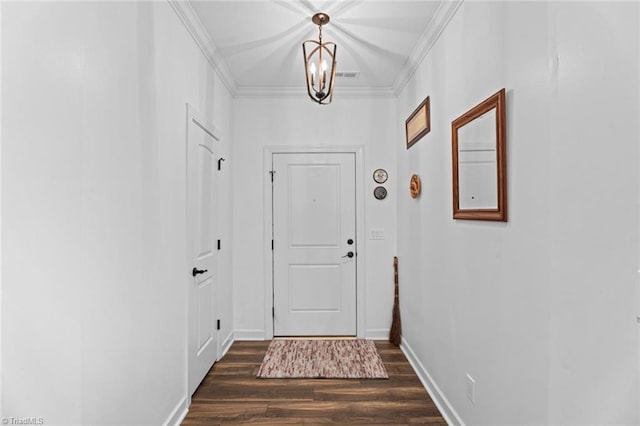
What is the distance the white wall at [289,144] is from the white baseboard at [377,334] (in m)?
0.33

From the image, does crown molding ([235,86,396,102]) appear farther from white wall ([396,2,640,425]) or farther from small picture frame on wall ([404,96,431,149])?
white wall ([396,2,640,425])

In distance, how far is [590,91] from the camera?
1.08 m

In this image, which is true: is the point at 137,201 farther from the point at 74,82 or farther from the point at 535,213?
the point at 535,213

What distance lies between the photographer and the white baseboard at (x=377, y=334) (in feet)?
12.3

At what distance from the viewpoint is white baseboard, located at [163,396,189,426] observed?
2.11m

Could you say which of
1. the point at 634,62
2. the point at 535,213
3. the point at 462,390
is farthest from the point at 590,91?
the point at 462,390

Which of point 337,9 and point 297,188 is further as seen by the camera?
point 297,188

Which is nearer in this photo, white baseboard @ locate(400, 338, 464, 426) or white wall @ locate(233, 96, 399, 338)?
white baseboard @ locate(400, 338, 464, 426)

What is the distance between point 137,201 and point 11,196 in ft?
2.31

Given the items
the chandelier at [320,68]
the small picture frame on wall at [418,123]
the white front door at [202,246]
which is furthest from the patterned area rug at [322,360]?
the chandelier at [320,68]

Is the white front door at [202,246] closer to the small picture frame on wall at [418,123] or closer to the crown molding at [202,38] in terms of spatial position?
the crown molding at [202,38]

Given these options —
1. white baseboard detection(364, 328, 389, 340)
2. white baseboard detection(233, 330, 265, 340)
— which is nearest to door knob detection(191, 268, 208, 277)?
white baseboard detection(233, 330, 265, 340)

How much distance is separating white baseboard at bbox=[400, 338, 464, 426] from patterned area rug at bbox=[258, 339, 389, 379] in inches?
10.7

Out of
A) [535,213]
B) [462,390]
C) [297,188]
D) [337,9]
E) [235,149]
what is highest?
[337,9]
